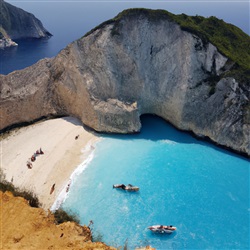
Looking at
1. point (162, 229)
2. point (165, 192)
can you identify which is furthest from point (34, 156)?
point (162, 229)

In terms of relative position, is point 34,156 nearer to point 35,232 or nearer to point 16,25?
point 35,232

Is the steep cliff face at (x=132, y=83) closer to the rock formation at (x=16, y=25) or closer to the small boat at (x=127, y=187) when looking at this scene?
the small boat at (x=127, y=187)

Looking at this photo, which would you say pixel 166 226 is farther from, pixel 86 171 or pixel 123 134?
pixel 123 134

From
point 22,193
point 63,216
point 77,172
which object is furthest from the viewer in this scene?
point 77,172

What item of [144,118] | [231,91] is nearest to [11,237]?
[144,118]

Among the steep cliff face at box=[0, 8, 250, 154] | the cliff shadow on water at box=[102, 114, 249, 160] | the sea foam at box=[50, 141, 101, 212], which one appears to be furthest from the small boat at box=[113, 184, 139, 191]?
the steep cliff face at box=[0, 8, 250, 154]

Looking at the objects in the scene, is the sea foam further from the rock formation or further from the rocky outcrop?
the rock formation
